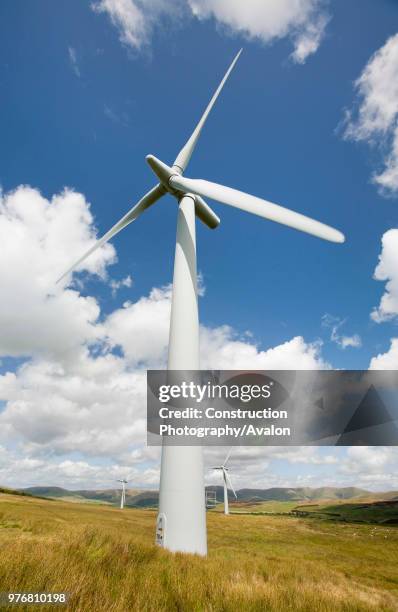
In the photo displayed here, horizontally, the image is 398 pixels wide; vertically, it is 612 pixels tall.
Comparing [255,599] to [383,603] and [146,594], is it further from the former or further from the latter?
[383,603]

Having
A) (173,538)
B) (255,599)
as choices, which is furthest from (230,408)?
(255,599)

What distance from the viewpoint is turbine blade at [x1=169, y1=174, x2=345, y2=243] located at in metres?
18.0

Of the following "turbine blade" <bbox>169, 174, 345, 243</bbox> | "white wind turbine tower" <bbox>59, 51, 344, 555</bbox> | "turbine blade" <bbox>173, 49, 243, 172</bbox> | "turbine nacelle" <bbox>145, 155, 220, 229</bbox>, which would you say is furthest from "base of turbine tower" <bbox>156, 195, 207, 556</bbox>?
"turbine blade" <bbox>173, 49, 243, 172</bbox>

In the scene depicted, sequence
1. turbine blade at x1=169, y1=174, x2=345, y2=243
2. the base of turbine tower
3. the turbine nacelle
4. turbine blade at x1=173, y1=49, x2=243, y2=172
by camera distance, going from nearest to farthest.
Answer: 1. the base of turbine tower
2. turbine blade at x1=169, y1=174, x2=345, y2=243
3. the turbine nacelle
4. turbine blade at x1=173, y1=49, x2=243, y2=172

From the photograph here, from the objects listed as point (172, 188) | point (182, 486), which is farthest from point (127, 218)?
point (182, 486)

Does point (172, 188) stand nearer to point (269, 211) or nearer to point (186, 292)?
point (269, 211)

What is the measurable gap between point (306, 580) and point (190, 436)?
6.18m

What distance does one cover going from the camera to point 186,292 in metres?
16.7

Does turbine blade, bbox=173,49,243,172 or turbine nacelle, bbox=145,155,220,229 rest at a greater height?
turbine blade, bbox=173,49,243,172

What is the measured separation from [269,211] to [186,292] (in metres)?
6.27

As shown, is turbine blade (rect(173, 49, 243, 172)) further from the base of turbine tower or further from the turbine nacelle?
the base of turbine tower

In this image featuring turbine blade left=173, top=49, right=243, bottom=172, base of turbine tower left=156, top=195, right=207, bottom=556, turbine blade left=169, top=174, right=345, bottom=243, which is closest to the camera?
base of turbine tower left=156, top=195, right=207, bottom=556

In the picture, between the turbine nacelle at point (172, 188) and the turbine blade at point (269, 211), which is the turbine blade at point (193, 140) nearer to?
the turbine nacelle at point (172, 188)

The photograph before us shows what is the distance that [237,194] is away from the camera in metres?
18.8
